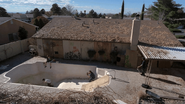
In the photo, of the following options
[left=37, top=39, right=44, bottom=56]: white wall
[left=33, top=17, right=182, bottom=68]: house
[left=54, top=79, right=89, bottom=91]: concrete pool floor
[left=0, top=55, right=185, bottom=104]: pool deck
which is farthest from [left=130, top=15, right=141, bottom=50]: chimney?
[left=37, top=39, right=44, bottom=56]: white wall

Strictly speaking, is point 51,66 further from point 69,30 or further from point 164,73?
point 164,73

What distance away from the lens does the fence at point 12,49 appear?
14.9 metres

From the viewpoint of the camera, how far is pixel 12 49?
16.3m

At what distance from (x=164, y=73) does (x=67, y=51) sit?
35.4ft

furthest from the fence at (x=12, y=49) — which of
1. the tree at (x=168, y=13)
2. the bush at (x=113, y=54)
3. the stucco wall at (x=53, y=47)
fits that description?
the tree at (x=168, y=13)

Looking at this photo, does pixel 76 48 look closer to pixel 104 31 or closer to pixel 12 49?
pixel 104 31

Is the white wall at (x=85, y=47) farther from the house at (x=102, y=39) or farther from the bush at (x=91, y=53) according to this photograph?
the bush at (x=91, y=53)

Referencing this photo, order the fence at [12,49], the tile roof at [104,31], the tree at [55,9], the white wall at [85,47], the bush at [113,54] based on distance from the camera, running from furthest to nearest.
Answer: the tree at [55,9] → the fence at [12,49] → the white wall at [85,47] → the tile roof at [104,31] → the bush at [113,54]

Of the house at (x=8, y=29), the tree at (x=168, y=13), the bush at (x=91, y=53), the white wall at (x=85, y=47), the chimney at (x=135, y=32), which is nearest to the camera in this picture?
the chimney at (x=135, y=32)

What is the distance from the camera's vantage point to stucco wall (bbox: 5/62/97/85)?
1347 centimetres

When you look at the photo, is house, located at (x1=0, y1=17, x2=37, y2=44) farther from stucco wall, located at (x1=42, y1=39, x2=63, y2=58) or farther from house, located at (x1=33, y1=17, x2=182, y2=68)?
stucco wall, located at (x1=42, y1=39, x2=63, y2=58)

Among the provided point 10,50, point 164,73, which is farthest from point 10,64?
point 164,73

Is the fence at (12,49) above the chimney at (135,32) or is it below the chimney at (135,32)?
below

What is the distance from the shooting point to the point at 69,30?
16.1m
